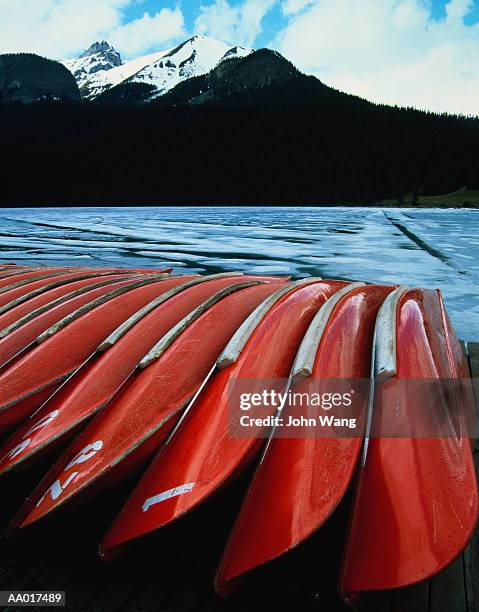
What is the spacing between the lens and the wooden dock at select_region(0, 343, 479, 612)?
5.21ft

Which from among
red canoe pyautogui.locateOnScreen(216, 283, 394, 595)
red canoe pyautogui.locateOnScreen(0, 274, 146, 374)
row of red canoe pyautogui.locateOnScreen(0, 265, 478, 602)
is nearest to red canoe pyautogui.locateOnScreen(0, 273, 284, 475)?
row of red canoe pyautogui.locateOnScreen(0, 265, 478, 602)

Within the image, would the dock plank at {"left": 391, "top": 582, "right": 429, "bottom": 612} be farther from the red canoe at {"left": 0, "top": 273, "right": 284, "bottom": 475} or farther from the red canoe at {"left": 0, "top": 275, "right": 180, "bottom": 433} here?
the red canoe at {"left": 0, "top": 275, "right": 180, "bottom": 433}

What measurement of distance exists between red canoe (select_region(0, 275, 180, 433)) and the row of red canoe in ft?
0.03

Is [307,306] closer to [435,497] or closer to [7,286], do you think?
[435,497]

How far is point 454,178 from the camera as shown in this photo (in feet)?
177

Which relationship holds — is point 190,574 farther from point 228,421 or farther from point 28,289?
point 28,289

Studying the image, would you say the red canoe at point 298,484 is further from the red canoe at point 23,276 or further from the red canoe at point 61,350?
the red canoe at point 23,276

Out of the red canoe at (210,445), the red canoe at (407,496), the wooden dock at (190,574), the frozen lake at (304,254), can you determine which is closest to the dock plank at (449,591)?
the wooden dock at (190,574)

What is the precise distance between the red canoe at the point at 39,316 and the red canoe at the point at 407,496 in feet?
6.74

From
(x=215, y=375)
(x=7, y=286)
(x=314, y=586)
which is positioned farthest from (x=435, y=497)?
(x=7, y=286)

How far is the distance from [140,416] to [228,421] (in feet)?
1.38

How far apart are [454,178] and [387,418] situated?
5924 cm

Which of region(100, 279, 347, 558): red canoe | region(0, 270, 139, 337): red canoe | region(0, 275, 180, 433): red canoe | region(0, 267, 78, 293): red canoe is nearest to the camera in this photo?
region(100, 279, 347, 558): red canoe

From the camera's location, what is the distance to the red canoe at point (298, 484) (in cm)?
153
